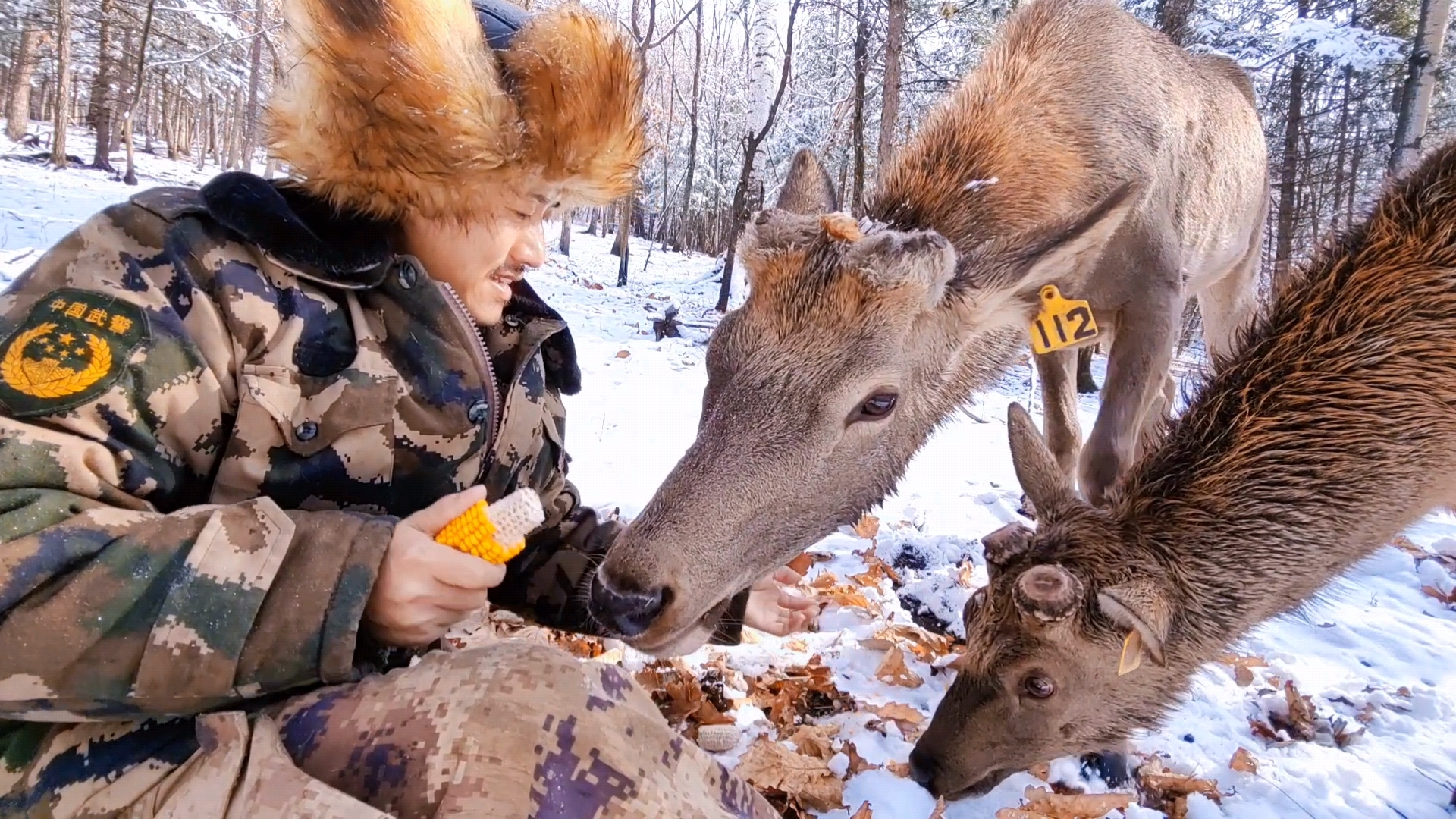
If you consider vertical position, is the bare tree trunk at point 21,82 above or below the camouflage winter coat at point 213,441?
above

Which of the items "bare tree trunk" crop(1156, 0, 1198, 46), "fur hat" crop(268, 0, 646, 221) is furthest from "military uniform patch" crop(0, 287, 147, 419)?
"bare tree trunk" crop(1156, 0, 1198, 46)

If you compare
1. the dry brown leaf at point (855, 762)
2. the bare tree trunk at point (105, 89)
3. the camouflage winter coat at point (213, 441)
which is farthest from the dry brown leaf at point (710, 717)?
the bare tree trunk at point (105, 89)

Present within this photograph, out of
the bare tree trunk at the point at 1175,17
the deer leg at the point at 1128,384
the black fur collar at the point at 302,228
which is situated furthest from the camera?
the bare tree trunk at the point at 1175,17

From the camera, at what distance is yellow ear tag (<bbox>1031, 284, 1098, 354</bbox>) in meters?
3.20

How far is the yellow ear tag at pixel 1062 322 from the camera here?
320cm

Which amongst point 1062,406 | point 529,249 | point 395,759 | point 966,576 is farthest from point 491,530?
point 1062,406

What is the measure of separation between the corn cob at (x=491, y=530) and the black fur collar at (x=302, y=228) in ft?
2.34

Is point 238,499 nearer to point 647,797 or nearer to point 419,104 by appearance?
point 419,104

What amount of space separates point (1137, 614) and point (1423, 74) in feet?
41.3

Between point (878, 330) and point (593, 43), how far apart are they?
4.60 feet

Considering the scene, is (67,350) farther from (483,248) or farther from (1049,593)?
(1049,593)

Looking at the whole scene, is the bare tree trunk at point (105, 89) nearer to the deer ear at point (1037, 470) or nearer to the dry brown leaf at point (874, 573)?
the dry brown leaf at point (874, 573)

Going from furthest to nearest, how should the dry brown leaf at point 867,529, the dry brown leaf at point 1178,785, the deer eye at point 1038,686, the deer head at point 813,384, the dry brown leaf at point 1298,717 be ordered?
the dry brown leaf at point 867,529, the dry brown leaf at point 1298,717, the dry brown leaf at point 1178,785, the deer eye at point 1038,686, the deer head at point 813,384

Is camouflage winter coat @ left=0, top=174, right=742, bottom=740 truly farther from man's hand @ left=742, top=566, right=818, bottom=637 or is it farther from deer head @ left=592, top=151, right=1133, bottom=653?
man's hand @ left=742, top=566, right=818, bottom=637
